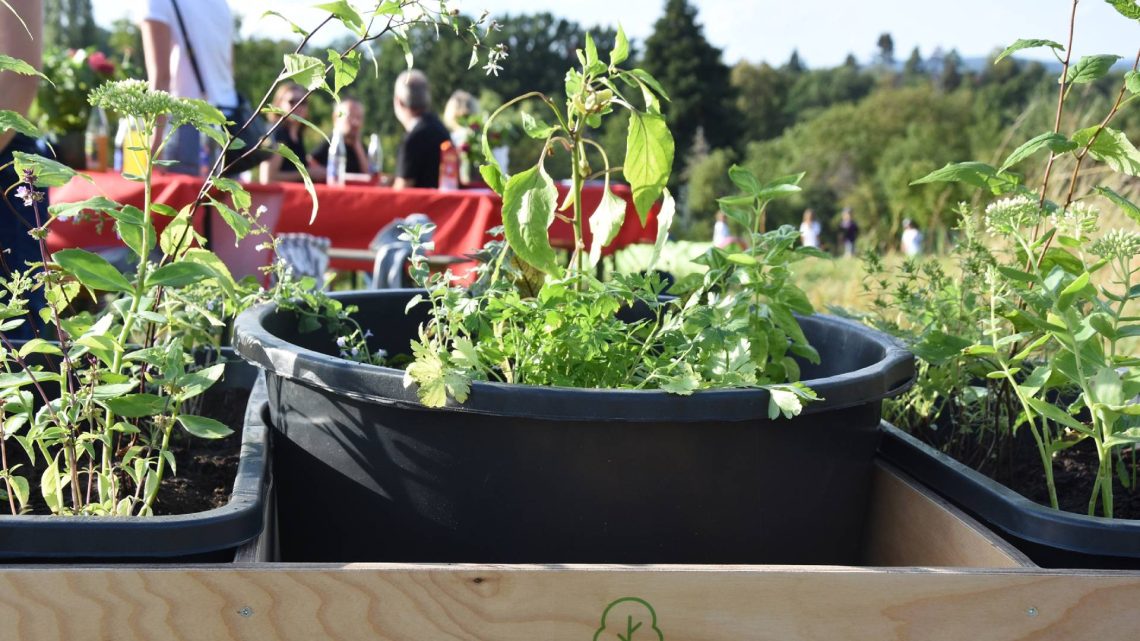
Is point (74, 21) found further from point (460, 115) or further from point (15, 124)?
point (15, 124)

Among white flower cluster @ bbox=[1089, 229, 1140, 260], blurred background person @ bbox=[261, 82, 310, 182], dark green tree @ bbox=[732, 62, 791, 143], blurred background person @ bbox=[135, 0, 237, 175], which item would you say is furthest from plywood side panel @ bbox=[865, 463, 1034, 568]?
dark green tree @ bbox=[732, 62, 791, 143]

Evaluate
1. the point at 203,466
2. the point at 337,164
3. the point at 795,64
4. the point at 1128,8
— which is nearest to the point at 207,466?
the point at 203,466

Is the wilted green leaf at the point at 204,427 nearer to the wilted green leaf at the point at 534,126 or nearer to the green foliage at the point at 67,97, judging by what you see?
the wilted green leaf at the point at 534,126

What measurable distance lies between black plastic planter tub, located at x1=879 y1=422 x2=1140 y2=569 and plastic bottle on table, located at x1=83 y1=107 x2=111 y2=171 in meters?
4.22

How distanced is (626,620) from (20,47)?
1273 mm

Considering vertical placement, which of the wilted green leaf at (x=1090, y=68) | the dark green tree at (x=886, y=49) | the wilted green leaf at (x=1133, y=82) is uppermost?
the dark green tree at (x=886, y=49)

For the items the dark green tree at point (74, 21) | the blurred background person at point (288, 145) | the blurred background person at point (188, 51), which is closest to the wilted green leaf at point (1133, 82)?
the blurred background person at point (188, 51)

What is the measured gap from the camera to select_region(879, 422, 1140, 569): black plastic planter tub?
0.90 metres

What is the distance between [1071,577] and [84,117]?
509 centimetres

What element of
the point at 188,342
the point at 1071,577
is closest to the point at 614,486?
the point at 1071,577

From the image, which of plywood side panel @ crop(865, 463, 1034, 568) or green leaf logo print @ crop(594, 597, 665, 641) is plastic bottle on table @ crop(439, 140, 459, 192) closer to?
plywood side panel @ crop(865, 463, 1034, 568)

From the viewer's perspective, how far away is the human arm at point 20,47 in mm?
1425

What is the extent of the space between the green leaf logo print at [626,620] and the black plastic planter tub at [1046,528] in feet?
1.30

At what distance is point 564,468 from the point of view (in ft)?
2.95
